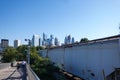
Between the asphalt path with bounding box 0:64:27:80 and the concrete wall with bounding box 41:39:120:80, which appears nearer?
the concrete wall with bounding box 41:39:120:80

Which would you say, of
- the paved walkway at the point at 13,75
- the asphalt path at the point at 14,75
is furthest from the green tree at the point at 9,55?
the paved walkway at the point at 13,75

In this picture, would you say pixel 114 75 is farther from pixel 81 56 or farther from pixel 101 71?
pixel 81 56

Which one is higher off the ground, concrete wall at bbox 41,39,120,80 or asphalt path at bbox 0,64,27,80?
concrete wall at bbox 41,39,120,80

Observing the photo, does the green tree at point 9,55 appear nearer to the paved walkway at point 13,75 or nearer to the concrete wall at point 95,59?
the paved walkway at point 13,75

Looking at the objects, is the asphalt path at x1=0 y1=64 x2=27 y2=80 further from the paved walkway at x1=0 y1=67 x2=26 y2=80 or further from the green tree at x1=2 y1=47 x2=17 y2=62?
the green tree at x1=2 y1=47 x2=17 y2=62

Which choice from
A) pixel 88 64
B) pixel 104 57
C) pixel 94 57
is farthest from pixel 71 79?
pixel 104 57

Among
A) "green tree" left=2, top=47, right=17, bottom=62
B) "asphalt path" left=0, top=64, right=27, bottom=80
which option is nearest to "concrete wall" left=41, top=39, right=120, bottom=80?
"asphalt path" left=0, top=64, right=27, bottom=80

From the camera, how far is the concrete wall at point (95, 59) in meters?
17.2

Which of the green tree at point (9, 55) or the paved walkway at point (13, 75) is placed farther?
the green tree at point (9, 55)

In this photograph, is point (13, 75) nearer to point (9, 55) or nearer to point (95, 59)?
point (95, 59)

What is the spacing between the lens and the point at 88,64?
2247 cm

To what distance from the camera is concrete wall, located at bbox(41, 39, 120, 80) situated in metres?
17.2

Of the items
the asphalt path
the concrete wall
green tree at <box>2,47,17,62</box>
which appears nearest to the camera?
the concrete wall

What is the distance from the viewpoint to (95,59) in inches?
815
